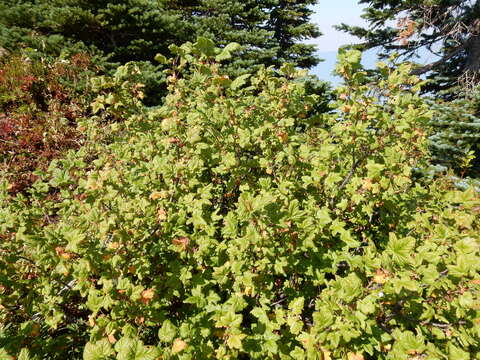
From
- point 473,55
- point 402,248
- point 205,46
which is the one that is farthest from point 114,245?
point 473,55

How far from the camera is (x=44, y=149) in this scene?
6164mm

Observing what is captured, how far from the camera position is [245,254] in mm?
1818

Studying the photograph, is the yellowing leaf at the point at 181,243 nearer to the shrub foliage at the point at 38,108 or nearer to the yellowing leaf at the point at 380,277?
the yellowing leaf at the point at 380,277

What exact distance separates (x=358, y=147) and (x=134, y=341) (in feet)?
7.25

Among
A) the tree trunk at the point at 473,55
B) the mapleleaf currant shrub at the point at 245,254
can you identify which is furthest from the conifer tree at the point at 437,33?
the mapleleaf currant shrub at the point at 245,254

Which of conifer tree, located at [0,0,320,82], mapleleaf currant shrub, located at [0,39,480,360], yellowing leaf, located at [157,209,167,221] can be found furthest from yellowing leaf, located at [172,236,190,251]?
conifer tree, located at [0,0,320,82]

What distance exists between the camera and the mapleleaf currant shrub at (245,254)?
1.60m

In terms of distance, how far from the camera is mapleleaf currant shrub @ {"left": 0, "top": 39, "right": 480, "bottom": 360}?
160cm

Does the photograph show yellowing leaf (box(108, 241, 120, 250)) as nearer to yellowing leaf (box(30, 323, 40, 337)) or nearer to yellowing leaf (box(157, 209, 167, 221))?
yellowing leaf (box(157, 209, 167, 221))

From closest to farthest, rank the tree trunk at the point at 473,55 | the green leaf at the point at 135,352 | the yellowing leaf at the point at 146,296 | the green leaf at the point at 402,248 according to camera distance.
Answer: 1. the green leaf at the point at 135,352
2. the green leaf at the point at 402,248
3. the yellowing leaf at the point at 146,296
4. the tree trunk at the point at 473,55

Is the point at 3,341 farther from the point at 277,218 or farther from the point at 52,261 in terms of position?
the point at 277,218

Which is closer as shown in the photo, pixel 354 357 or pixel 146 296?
pixel 354 357

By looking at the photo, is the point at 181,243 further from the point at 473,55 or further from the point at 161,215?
the point at 473,55

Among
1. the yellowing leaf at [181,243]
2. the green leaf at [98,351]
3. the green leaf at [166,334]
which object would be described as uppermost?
the green leaf at [98,351]
